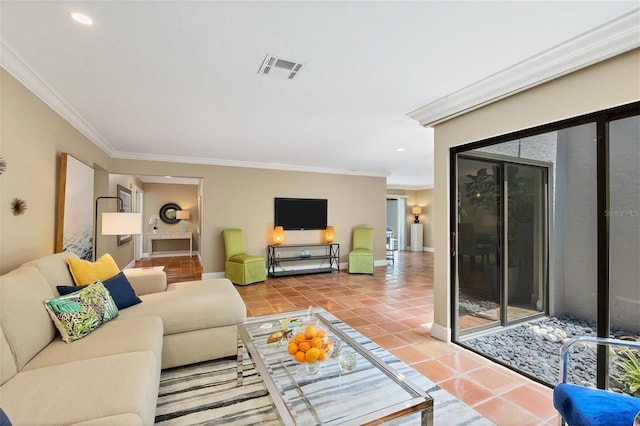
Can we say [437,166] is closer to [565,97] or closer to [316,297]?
[565,97]

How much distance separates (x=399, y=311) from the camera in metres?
3.89

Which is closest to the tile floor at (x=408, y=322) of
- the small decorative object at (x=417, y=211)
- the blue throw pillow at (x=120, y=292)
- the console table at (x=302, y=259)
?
the console table at (x=302, y=259)

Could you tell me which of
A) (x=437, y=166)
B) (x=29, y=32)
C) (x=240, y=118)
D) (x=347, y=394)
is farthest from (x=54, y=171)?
(x=437, y=166)

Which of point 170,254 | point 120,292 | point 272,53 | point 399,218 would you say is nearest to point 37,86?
point 120,292

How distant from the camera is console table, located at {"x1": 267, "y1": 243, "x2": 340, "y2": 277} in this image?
6.28 m

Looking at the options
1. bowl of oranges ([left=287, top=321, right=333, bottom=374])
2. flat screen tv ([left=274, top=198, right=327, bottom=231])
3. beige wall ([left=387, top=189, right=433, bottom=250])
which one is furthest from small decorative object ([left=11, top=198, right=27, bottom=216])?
beige wall ([left=387, top=189, right=433, bottom=250])

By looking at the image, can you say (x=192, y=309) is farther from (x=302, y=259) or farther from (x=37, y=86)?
(x=302, y=259)

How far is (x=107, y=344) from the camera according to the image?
5.84ft

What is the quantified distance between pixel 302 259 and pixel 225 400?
15.0 ft

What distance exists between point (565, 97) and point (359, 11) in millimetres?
1592

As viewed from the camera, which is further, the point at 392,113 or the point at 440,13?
the point at 392,113

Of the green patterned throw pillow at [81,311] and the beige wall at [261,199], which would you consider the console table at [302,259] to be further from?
the green patterned throw pillow at [81,311]

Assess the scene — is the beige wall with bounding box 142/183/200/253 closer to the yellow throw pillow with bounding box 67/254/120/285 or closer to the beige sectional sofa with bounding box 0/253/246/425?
the yellow throw pillow with bounding box 67/254/120/285

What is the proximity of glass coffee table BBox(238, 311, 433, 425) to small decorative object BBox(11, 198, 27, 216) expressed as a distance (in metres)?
2.01
